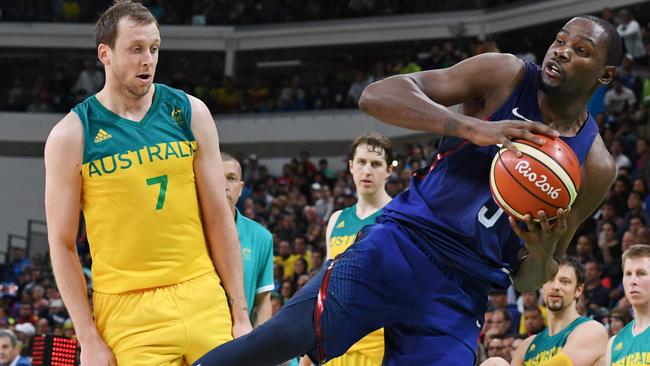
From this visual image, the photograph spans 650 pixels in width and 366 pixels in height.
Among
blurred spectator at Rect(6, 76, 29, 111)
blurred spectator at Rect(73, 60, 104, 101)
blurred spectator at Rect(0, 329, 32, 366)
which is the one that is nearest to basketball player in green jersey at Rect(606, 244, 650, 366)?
blurred spectator at Rect(0, 329, 32, 366)

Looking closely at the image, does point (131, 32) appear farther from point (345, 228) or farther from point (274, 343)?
point (345, 228)

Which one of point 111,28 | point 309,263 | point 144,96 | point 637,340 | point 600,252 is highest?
point 111,28

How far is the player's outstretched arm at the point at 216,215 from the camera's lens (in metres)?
4.43

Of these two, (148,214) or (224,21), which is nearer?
(148,214)

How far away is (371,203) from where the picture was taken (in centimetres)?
729

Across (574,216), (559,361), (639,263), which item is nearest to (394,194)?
(639,263)

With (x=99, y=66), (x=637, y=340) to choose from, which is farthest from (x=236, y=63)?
(x=637, y=340)

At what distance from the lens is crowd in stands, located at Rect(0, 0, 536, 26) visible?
2406cm

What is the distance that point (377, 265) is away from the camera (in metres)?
4.21

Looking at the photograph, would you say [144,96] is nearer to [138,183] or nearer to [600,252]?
[138,183]

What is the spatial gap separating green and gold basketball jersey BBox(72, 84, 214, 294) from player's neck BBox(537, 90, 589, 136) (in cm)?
151

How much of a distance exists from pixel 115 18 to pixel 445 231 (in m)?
1.63

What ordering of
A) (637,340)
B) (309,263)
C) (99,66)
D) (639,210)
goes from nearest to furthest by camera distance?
1. (637,340)
2. (639,210)
3. (309,263)
4. (99,66)

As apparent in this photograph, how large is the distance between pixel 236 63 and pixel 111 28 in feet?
69.3
